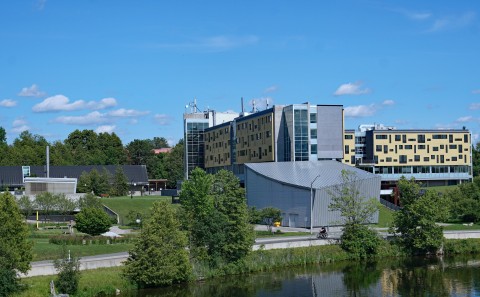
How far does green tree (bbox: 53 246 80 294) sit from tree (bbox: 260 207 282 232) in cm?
3662

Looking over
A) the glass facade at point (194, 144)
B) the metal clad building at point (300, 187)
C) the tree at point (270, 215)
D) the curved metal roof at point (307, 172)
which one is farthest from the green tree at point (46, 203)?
the glass facade at point (194, 144)

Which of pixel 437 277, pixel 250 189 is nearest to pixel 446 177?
pixel 250 189

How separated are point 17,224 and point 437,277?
33.4 meters

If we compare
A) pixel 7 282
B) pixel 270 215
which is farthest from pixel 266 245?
pixel 7 282

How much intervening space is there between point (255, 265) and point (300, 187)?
23.2m

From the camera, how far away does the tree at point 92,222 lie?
213 ft

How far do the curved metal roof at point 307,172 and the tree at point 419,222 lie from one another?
1235cm

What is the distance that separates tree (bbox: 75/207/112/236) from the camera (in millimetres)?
65062

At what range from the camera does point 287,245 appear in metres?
59.8

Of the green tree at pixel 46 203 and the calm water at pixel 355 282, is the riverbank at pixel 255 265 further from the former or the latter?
the green tree at pixel 46 203

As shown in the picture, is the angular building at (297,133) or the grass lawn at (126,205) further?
the angular building at (297,133)

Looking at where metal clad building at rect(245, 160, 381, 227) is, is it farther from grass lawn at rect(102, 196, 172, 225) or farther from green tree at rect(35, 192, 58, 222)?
green tree at rect(35, 192, 58, 222)

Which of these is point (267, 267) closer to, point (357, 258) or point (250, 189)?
point (357, 258)

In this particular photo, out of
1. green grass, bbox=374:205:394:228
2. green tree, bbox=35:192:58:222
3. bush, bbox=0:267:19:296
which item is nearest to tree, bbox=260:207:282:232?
green grass, bbox=374:205:394:228
